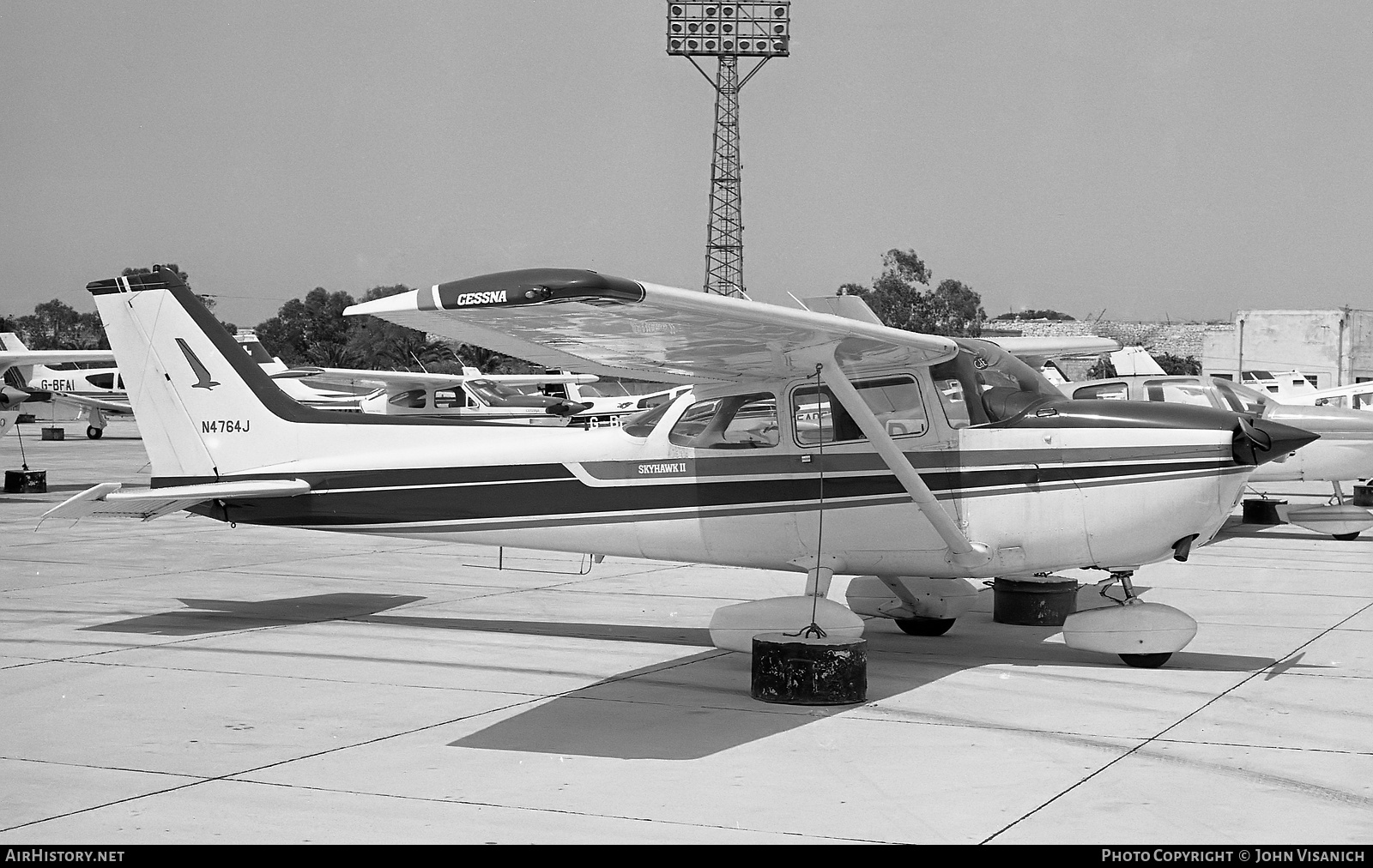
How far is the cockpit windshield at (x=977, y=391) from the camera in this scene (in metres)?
8.43

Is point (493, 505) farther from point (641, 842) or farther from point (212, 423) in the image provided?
point (641, 842)

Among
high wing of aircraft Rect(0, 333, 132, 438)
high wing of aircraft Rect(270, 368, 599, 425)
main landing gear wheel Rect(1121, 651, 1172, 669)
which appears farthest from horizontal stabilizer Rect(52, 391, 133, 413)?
main landing gear wheel Rect(1121, 651, 1172, 669)

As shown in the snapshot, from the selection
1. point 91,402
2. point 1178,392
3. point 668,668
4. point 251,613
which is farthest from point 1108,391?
point 91,402

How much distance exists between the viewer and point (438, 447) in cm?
977

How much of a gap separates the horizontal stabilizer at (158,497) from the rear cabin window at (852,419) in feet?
12.8

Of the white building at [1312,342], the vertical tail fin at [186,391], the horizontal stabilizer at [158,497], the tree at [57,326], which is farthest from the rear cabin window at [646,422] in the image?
the tree at [57,326]

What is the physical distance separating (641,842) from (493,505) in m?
5.02

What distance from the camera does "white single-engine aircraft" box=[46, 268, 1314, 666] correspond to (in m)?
7.87

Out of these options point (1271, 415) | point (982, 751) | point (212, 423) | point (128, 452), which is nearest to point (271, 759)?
point (982, 751)

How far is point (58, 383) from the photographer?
56375mm

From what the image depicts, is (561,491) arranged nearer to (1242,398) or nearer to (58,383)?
(1242,398)

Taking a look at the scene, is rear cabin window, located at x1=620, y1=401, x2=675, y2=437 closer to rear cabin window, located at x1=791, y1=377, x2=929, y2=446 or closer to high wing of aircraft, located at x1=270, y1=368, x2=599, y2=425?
rear cabin window, located at x1=791, y1=377, x2=929, y2=446

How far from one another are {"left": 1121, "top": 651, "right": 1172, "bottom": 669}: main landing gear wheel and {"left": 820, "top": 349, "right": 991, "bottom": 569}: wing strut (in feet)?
3.61

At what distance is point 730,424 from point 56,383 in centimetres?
5487
